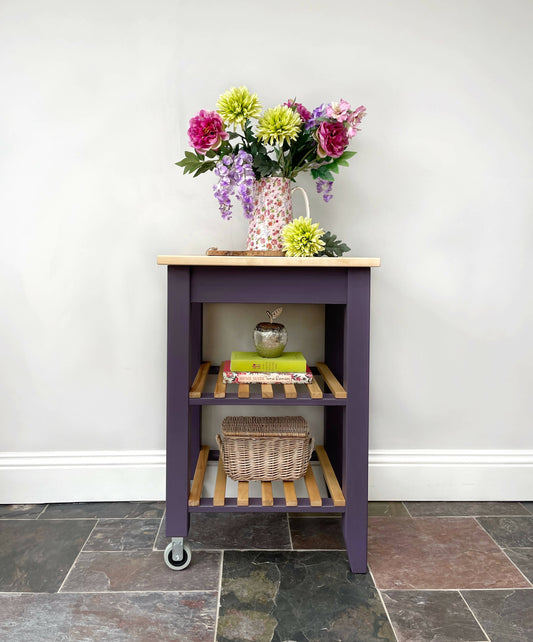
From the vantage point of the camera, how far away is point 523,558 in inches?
58.0

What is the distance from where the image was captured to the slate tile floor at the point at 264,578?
1165 millimetres

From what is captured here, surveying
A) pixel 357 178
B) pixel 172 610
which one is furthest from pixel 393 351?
pixel 172 610

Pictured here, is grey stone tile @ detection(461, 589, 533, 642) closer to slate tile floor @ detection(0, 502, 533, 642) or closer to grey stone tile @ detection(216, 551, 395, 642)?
slate tile floor @ detection(0, 502, 533, 642)

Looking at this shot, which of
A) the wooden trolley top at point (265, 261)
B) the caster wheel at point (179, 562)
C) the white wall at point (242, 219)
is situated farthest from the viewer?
the white wall at point (242, 219)

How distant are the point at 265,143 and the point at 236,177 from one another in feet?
0.41

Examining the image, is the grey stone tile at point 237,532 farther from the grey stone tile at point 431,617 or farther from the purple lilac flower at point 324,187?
the purple lilac flower at point 324,187

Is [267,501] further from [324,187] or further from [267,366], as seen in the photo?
[324,187]

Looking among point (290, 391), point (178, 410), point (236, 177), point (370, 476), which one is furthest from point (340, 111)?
point (370, 476)

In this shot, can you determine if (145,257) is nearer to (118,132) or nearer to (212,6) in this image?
(118,132)

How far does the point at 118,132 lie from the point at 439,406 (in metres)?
1.45

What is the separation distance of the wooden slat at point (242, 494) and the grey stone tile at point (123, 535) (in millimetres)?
323

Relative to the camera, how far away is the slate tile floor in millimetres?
1165

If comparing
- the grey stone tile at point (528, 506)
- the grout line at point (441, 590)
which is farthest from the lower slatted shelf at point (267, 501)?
the grey stone tile at point (528, 506)

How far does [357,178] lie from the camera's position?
5.84ft
